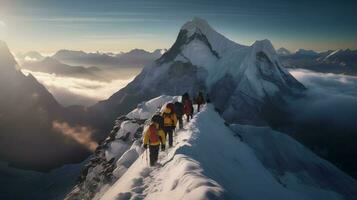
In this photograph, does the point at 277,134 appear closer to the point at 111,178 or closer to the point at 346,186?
the point at 346,186

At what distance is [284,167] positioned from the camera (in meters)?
108

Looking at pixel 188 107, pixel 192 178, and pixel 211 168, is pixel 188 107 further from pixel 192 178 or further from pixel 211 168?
pixel 192 178

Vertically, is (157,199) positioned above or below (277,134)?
above

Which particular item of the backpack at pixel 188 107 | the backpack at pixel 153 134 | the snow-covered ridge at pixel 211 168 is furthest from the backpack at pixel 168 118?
the backpack at pixel 188 107

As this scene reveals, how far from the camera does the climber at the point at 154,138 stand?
3130cm

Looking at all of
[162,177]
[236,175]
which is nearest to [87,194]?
[236,175]

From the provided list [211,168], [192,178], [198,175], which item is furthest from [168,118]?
[192,178]

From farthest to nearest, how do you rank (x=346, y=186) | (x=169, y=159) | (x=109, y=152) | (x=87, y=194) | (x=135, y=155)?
(x=346, y=186) < (x=109, y=152) < (x=87, y=194) < (x=135, y=155) < (x=169, y=159)

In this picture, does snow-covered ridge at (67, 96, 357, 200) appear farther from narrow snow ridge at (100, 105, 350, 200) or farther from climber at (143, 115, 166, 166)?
climber at (143, 115, 166, 166)

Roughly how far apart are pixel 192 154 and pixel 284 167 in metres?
82.4

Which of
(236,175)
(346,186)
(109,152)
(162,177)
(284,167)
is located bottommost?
(346,186)

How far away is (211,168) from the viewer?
30.1 m

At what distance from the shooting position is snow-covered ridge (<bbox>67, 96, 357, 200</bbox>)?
2500cm

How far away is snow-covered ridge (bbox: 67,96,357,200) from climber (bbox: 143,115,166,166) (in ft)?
3.08
